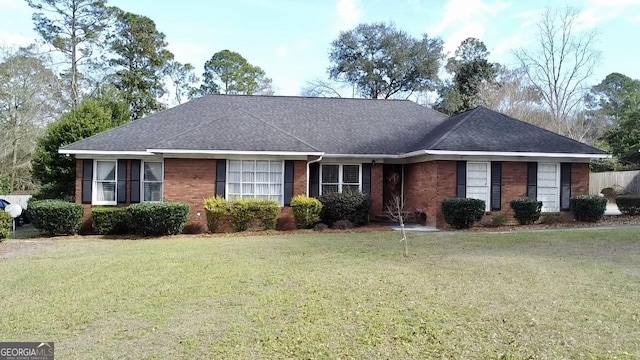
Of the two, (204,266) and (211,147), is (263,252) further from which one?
(211,147)

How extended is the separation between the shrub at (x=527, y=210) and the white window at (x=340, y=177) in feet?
19.6

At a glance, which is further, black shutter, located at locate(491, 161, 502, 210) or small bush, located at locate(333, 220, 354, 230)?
black shutter, located at locate(491, 161, 502, 210)

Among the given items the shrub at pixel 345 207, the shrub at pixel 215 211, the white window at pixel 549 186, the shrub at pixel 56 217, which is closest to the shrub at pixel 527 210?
the white window at pixel 549 186

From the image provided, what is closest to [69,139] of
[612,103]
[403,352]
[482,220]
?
[482,220]

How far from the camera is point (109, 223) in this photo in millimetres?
14906

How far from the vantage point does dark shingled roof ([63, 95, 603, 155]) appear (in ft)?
51.2

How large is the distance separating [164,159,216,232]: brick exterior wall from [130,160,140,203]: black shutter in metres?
1.98

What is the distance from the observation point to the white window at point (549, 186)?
16.2 metres

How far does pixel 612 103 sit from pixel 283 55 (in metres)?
45.7

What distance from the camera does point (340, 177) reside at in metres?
17.8

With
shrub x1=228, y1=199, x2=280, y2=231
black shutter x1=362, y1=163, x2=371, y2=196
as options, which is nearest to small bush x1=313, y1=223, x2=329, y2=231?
shrub x1=228, y1=199, x2=280, y2=231

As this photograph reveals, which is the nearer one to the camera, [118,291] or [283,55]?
[118,291]

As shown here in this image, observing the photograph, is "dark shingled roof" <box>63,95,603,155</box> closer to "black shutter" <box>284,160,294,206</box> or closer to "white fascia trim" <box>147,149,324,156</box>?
"white fascia trim" <box>147,149,324,156</box>

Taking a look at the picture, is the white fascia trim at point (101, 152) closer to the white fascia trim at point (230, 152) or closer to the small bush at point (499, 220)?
the white fascia trim at point (230, 152)
